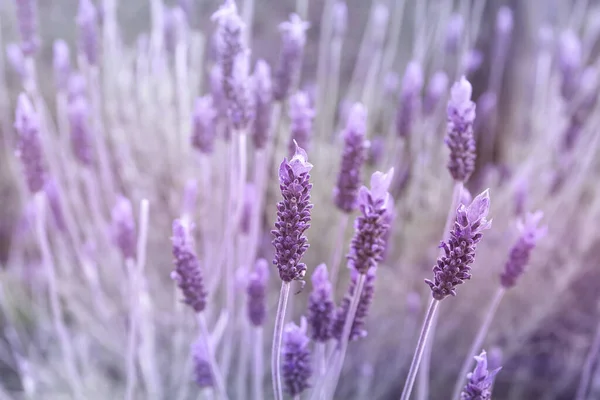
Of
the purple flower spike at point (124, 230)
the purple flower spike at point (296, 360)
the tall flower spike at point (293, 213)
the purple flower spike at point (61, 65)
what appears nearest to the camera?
the tall flower spike at point (293, 213)

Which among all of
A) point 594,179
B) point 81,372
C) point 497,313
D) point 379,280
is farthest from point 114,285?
point 594,179

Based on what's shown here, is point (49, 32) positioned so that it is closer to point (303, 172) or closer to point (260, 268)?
point (260, 268)

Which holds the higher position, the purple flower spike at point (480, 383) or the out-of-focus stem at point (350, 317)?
the out-of-focus stem at point (350, 317)

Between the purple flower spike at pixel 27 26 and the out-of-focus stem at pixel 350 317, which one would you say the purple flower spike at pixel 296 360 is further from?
the purple flower spike at pixel 27 26

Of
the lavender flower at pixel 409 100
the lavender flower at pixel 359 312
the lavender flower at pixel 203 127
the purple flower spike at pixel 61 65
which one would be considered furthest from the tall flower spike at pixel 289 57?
the purple flower spike at pixel 61 65

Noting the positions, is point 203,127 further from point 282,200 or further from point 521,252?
point 521,252

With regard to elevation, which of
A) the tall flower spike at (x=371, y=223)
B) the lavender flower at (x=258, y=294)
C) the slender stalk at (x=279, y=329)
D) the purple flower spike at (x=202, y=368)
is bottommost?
the slender stalk at (x=279, y=329)

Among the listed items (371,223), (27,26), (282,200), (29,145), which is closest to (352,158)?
(282,200)
